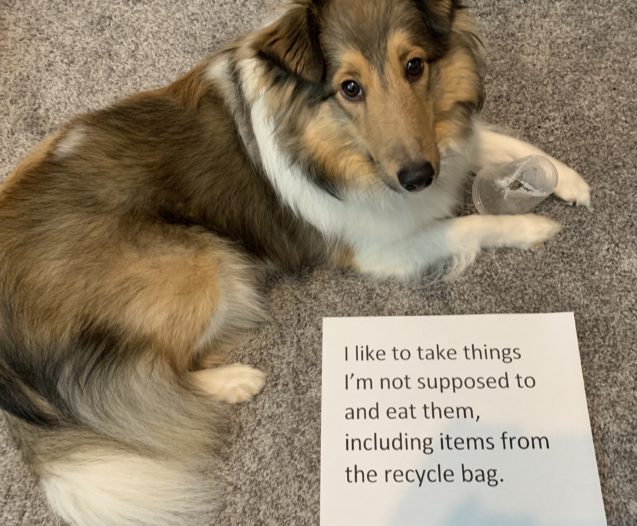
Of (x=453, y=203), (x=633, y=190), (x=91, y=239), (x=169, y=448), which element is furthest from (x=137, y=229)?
(x=633, y=190)

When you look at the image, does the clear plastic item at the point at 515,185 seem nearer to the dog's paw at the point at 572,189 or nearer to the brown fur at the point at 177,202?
the dog's paw at the point at 572,189

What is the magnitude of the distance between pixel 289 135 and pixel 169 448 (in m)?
0.97

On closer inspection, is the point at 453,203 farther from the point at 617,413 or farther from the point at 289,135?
the point at 617,413

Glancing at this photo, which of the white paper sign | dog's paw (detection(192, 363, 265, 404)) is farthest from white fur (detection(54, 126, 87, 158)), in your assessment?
the white paper sign

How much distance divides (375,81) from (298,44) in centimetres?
21

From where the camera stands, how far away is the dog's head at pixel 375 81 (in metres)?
1.45

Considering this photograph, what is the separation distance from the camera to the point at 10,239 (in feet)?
5.35

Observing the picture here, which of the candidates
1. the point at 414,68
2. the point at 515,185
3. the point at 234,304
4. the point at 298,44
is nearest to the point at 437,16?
the point at 414,68

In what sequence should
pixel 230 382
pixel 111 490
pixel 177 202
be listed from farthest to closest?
pixel 230 382, pixel 177 202, pixel 111 490

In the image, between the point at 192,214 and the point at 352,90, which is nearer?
the point at 352,90

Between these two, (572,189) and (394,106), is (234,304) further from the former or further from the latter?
(572,189)

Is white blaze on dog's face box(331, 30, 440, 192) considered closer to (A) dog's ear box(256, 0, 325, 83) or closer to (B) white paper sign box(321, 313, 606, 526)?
(A) dog's ear box(256, 0, 325, 83)

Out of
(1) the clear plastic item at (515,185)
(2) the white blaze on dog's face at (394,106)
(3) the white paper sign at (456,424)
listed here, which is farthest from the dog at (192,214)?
(3) the white paper sign at (456,424)

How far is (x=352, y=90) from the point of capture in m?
1.52
